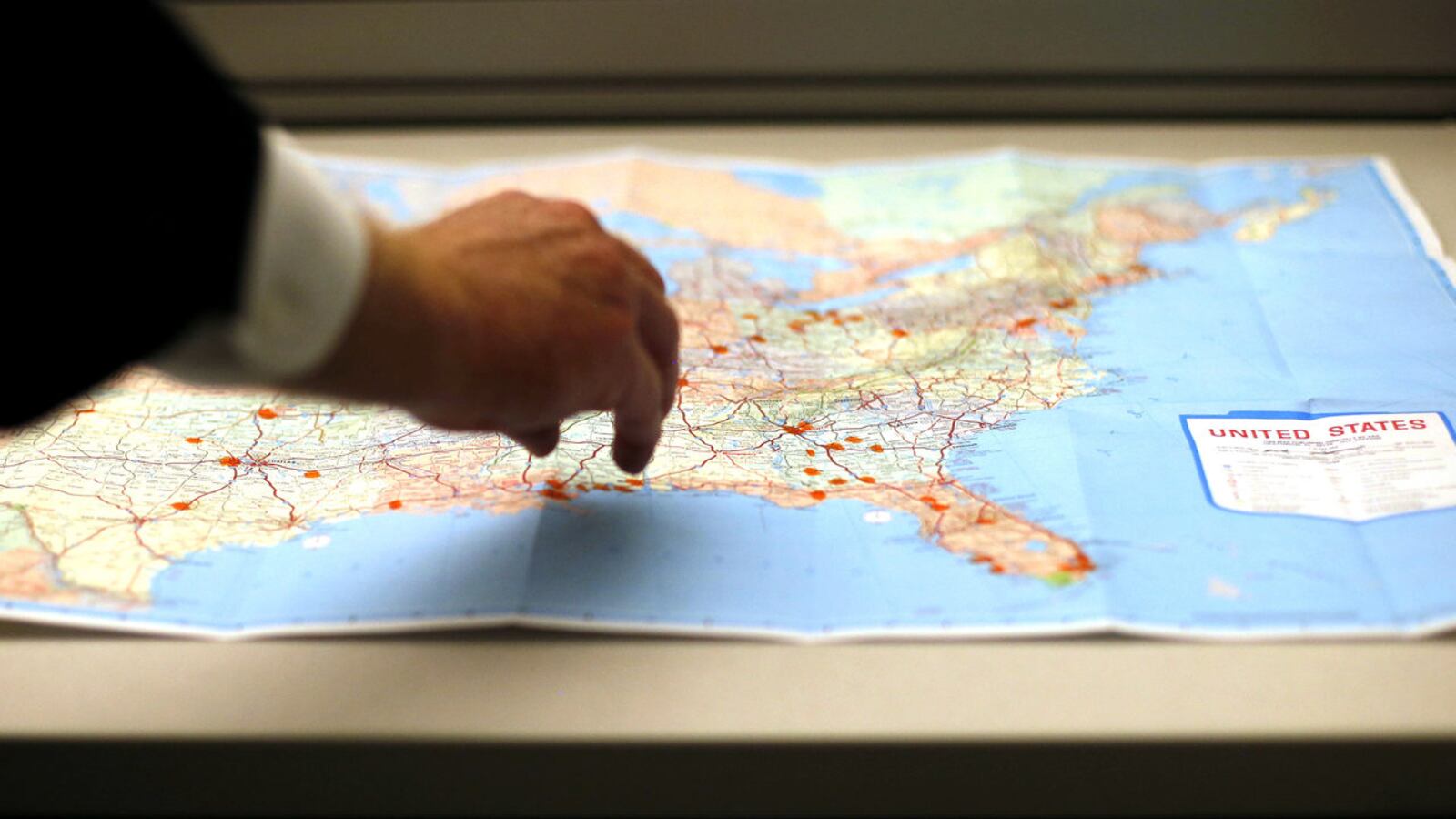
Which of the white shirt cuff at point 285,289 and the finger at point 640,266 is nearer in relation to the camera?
the white shirt cuff at point 285,289

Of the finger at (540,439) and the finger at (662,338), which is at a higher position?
the finger at (662,338)

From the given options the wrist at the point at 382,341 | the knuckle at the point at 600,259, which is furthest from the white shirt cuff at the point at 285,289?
the knuckle at the point at 600,259

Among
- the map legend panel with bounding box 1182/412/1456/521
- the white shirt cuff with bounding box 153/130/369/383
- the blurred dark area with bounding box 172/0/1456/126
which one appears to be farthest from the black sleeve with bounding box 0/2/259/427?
the blurred dark area with bounding box 172/0/1456/126

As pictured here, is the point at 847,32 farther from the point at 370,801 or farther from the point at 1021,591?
the point at 370,801

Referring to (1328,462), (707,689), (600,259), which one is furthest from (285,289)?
(1328,462)

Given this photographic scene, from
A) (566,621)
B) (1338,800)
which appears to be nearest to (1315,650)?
(1338,800)

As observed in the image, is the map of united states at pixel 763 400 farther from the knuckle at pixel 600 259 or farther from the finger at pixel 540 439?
the knuckle at pixel 600 259

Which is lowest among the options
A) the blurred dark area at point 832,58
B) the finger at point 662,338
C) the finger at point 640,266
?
the finger at point 662,338
